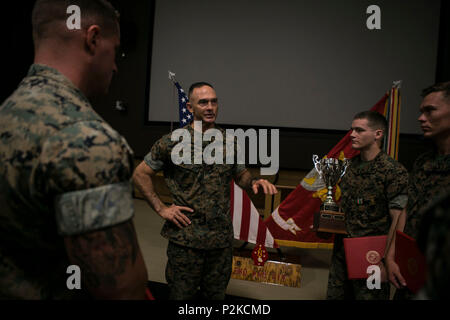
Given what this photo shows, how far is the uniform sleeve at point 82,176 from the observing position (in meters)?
0.51

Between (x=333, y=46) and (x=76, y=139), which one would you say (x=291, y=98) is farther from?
(x=76, y=139)

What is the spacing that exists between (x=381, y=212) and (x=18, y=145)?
6.33 feet

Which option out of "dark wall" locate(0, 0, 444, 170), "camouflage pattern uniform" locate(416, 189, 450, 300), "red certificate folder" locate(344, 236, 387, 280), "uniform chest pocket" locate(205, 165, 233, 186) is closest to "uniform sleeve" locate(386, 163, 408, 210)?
"red certificate folder" locate(344, 236, 387, 280)

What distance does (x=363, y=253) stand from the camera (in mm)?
1695

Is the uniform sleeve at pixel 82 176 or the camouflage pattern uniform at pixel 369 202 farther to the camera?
the camouflage pattern uniform at pixel 369 202

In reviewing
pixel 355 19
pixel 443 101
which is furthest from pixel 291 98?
pixel 443 101

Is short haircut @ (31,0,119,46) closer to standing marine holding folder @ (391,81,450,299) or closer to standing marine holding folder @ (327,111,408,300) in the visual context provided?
standing marine holding folder @ (391,81,450,299)

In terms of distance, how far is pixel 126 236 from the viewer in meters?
0.56

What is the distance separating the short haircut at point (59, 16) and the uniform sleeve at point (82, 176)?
0.29 meters

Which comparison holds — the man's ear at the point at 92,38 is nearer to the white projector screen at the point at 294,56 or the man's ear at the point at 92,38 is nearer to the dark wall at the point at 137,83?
the dark wall at the point at 137,83

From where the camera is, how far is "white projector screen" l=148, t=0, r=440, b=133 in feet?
12.5

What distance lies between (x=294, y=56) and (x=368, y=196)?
3.02m

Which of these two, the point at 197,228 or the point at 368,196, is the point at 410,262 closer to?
the point at 368,196

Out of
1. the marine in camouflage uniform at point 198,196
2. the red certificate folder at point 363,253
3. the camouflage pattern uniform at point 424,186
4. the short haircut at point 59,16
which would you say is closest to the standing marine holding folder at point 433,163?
the camouflage pattern uniform at point 424,186
